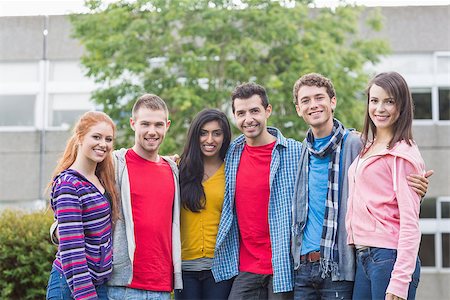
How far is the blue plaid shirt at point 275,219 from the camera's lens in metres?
4.62

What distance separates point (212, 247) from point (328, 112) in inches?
47.4

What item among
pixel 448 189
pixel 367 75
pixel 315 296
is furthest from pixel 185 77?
pixel 315 296

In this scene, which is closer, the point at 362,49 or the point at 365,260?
the point at 365,260

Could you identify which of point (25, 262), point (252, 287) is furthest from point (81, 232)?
point (25, 262)

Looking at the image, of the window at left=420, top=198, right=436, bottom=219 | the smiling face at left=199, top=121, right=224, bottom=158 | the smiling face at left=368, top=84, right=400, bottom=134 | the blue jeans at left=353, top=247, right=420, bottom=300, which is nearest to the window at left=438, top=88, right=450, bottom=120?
the window at left=420, top=198, right=436, bottom=219

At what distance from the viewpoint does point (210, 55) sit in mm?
13898

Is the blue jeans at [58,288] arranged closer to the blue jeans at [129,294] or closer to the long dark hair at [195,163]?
the blue jeans at [129,294]

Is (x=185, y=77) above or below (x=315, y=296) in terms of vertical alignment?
above

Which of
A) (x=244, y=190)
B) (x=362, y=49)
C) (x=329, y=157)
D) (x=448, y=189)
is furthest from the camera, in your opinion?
(x=448, y=189)

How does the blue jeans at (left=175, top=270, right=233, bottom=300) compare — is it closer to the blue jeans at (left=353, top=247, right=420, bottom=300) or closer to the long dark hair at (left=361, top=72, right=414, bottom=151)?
the blue jeans at (left=353, top=247, right=420, bottom=300)

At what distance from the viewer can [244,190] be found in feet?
16.0

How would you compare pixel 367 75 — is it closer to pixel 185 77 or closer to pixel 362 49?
pixel 362 49

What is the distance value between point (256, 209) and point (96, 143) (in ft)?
3.95

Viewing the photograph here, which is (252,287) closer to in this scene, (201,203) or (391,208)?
(201,203)
